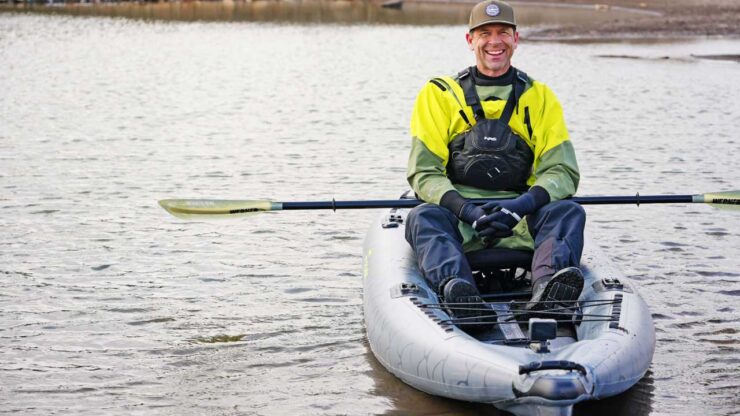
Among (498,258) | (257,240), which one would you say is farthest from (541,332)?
(257,240)

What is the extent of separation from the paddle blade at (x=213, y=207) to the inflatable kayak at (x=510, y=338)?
3.24 feet

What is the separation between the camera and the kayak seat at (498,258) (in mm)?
6199

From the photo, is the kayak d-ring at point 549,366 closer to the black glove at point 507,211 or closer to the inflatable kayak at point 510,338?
the inflatable kayak at point 510,338

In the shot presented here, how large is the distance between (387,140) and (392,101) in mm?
5521

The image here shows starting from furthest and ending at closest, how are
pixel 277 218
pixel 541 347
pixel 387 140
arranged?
pixel 387 140 → pixel 277 218 → pixel 541 347

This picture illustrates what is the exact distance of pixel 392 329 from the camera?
571cm

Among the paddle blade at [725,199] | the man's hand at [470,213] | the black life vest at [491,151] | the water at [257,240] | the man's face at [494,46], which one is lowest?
the water at [257,240]

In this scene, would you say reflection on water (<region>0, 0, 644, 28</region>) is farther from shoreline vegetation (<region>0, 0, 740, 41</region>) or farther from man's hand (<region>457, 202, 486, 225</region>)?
man's hand (<region>457, 202, 486, 225</region>)

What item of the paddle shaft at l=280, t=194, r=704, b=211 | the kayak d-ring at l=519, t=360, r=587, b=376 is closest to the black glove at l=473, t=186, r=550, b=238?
the paddle shaft at l=280, t=194, r=704, b=211

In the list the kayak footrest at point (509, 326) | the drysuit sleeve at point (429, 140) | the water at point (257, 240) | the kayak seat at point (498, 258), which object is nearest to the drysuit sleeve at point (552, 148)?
the kayak seat at point (498, 258)

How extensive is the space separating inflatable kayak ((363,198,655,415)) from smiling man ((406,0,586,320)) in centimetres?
24

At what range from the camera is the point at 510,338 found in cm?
550

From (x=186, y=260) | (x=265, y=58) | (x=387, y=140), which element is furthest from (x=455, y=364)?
(x=265, y=58)

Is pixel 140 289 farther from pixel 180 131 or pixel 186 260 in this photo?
pixel 180 131
